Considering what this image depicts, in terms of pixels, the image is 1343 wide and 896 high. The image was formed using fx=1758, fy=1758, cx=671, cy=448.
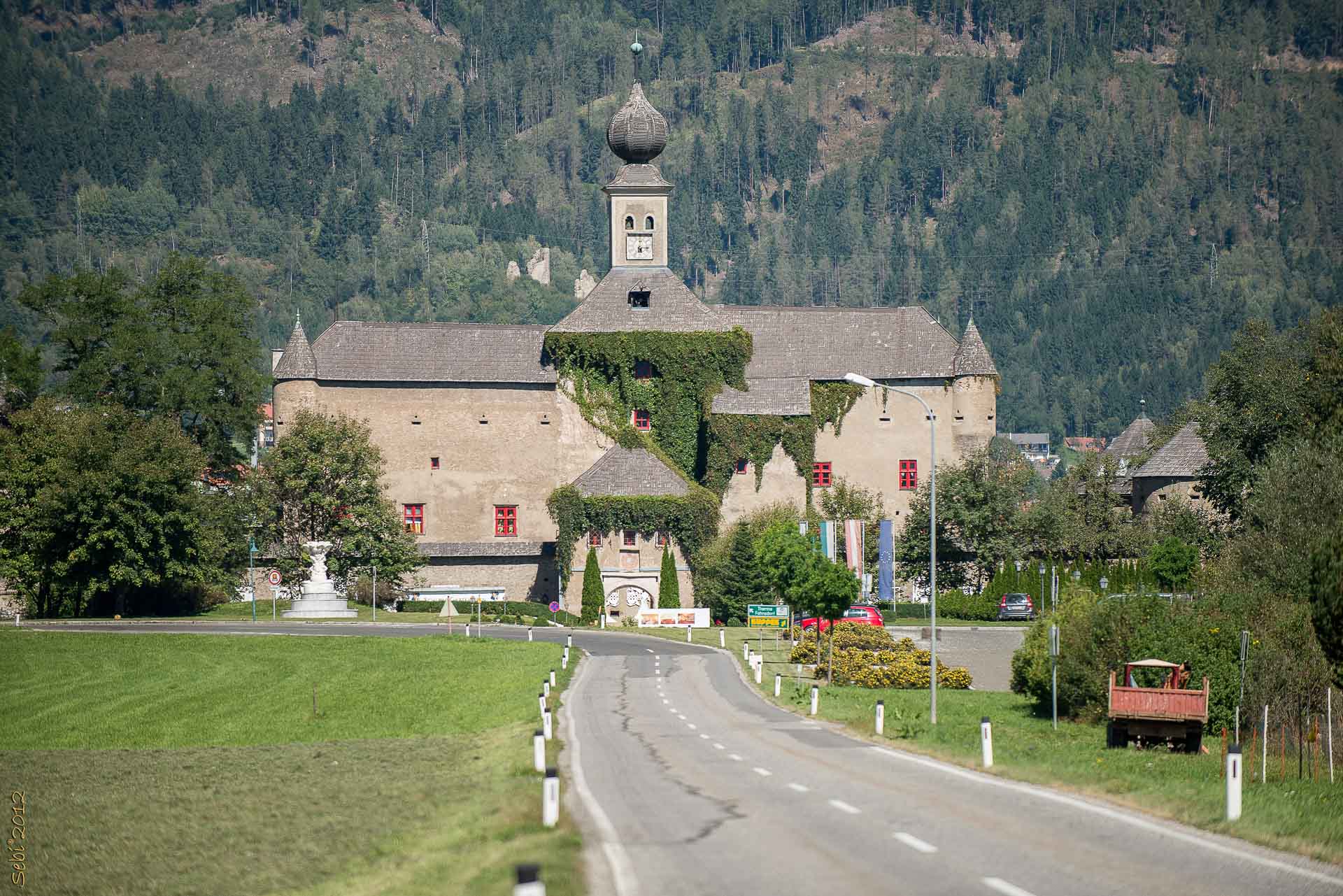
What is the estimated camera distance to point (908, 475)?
94938mm

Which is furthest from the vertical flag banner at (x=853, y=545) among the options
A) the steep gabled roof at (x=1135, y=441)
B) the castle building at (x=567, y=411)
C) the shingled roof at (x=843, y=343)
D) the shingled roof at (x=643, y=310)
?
the steep gabled roof at (x=1135, y=441)

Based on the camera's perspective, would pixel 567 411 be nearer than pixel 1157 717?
No

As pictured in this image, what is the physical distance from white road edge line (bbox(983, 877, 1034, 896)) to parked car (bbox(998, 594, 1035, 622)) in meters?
67.1

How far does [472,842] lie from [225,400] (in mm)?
71817

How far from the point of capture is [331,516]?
81.4 metres

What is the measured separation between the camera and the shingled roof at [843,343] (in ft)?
315

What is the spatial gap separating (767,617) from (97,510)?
93.9 ft

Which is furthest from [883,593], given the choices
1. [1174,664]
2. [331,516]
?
[1174,664]

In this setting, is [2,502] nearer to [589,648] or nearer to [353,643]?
[353,643]

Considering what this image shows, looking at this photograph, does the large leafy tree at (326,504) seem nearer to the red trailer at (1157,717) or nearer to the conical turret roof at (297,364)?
the conical turret roof at (297,364)

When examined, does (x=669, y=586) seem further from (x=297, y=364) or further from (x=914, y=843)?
(x=914, y=843)

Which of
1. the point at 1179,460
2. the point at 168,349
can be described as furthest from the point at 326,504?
the point at 1179,460

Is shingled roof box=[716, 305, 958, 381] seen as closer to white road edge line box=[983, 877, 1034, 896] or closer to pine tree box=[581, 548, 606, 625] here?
pine tree box=[581, 548, 606, 625]

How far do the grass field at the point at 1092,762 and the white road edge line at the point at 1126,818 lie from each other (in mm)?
462
